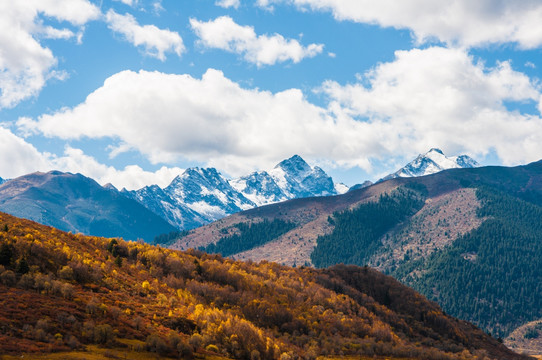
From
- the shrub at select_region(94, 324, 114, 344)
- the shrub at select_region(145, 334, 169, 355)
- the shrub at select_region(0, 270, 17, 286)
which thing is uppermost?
the shrub at select_region(0, 270, 17, 286)

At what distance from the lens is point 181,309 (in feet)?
198

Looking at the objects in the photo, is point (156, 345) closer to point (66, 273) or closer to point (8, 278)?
point (8, 278)

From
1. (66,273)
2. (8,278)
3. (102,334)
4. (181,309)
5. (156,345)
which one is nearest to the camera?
(102,334)

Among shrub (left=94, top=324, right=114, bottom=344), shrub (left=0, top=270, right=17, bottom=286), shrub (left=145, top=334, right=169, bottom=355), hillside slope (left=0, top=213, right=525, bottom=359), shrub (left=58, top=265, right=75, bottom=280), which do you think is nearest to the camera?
shrub (left=94, top=324, right=114, bottom=344)

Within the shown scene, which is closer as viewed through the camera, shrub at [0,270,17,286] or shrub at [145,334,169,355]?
shrub at [145,334,169,355]

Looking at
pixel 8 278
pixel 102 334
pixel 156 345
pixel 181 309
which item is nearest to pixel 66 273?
pixel 8 278

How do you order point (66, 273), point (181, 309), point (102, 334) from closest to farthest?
1. point (102, 334)
2. point (66, 273)
3. point (181, 309)

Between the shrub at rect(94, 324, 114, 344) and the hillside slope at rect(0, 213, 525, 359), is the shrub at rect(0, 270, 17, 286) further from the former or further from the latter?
the shrub at rect(94, 324, 114, 344)

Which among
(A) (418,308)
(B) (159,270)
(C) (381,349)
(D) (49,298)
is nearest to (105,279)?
(D) (49,298)

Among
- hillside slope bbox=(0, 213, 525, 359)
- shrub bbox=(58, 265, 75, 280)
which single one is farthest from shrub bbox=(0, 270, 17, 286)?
shrub bbox=(58, 265, 75, 280)

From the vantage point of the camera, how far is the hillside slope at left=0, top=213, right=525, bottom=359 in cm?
4144

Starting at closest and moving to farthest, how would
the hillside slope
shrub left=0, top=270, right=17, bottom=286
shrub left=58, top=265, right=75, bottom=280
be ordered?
1. the hillside slope
2. shrub left=0, top=270, right=17, bottom=286
3. shrub left=58, top=265, right=75, bottom=280

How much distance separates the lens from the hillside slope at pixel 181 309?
4144 centimetres

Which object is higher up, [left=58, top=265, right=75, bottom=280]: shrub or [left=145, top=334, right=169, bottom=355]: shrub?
[left=58, top=265, right=75, bottom=280]: shrub
